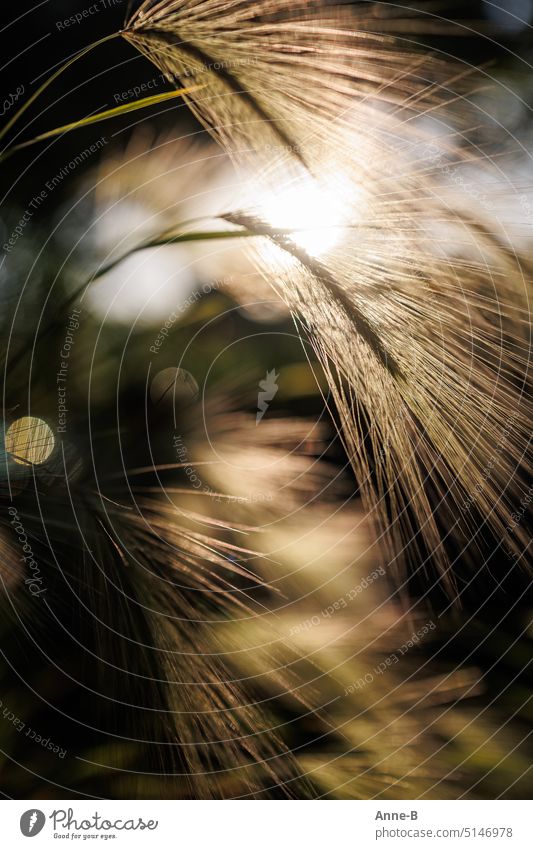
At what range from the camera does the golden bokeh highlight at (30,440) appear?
0.54 metres

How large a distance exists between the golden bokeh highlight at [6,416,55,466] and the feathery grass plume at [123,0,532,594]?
0.94 feet

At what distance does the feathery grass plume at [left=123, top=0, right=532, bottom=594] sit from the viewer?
52 cm

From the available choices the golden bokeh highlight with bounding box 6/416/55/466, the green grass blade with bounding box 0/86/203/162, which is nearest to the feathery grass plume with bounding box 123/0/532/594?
the green grass blade with bounding box 0/86/203/162

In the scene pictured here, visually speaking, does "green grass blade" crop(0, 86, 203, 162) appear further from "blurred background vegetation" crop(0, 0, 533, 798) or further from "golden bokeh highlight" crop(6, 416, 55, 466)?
"golden bokeh highlight" crop(6, 416, 55, 466)

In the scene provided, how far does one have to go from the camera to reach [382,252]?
0.55 m

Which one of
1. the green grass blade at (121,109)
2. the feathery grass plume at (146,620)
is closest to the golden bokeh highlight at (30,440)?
the feathery grass plume at (146,620)

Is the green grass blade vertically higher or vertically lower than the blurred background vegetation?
higher

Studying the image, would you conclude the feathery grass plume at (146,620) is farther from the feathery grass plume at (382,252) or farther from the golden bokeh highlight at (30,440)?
the feathery grass plume at (382,252)

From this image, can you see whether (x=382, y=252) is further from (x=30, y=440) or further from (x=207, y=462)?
(x=30, y=440)

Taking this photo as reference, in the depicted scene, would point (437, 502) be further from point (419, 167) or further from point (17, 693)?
point (17, 693)

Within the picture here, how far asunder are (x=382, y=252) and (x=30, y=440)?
41 cm

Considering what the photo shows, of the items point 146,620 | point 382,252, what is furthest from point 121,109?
point 146,620

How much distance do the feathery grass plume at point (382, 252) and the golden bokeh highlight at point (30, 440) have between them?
0.94 ft
